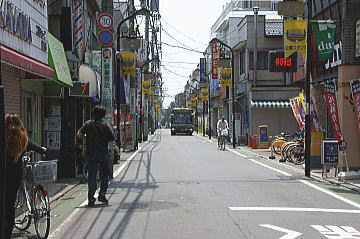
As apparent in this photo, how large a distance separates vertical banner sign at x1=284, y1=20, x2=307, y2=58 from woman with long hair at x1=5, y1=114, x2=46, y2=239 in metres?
11.1

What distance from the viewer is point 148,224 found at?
788 cm

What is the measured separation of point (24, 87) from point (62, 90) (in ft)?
7.29

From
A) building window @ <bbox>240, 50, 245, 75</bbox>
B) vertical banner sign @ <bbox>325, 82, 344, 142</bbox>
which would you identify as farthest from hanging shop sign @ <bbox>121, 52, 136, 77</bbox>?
vertical banner sign @ <bbox>325, 82, 344, 142</bbox>

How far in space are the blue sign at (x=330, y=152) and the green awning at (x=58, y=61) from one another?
24.9 feet

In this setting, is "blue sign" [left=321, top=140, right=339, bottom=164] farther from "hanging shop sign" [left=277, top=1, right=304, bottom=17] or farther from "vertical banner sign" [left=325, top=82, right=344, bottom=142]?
"hanging shop sign" [left=277, top=1, right=304, bottom=17]

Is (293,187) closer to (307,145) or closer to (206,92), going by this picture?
(307,145)

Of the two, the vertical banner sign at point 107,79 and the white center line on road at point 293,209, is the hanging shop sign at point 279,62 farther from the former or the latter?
the white center line on road at point 293,209

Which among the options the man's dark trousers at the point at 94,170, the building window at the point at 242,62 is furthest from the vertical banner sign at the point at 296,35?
the building window at the point at 242,62

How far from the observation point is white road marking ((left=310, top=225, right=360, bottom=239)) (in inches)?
276

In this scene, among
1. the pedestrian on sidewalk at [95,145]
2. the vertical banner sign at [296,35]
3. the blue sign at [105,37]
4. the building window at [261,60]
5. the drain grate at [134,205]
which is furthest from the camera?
the building window at [261,60]

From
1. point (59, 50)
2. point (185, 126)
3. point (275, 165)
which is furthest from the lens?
point (185, 126)

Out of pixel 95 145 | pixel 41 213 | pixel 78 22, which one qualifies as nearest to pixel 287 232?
pixel 41 213

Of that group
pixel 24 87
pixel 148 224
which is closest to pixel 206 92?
pixel 24 87

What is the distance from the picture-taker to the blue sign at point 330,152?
14.1 m
